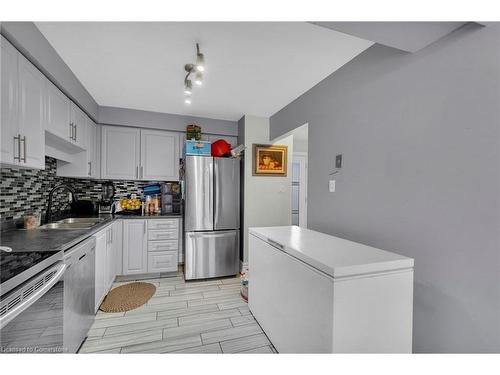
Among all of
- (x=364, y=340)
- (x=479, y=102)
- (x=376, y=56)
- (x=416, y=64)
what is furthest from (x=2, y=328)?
(x=376, y=56)

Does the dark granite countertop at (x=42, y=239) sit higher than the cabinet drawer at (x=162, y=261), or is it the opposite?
the dark granite countertop at (x=42, y=239)

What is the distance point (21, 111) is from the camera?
1.51 metres

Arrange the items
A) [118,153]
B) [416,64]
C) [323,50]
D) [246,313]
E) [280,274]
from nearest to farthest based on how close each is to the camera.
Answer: [416,64] < [280,274] < [323,50] < [246,313] < [118,153]

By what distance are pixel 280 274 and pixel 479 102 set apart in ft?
4.81

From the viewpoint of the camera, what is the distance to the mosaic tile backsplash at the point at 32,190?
1.83 meters

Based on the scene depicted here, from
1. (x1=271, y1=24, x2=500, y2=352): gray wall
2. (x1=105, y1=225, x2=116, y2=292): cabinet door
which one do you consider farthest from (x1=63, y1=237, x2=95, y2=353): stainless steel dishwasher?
(x1=271, y1=24, x2=500, y2=352): gray wall

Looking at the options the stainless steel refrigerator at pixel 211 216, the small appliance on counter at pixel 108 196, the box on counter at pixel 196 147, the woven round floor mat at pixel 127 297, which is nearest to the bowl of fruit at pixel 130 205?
the small appliance on counter at pixel 108 196

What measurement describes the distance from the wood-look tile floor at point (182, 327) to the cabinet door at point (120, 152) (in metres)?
1.75

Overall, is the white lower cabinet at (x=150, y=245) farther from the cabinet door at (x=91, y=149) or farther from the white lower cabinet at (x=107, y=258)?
the cabinet door at (x=91, y=149)

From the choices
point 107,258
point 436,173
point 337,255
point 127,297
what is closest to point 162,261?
point 127,297

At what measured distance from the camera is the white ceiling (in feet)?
5.07

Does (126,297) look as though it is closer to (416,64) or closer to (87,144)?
(87,144)

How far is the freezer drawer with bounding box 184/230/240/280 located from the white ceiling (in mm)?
1843

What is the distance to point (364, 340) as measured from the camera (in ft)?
3.60
